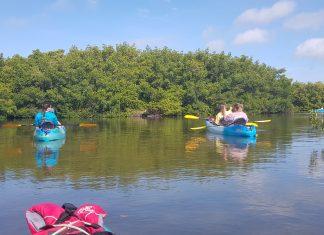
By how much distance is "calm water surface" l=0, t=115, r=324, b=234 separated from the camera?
8.33 metres

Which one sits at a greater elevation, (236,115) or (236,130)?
(236,115)

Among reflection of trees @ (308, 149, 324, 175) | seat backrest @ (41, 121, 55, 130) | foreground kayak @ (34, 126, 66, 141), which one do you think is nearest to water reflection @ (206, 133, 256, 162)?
reflection of trees @ (308, 149, 324, 175)

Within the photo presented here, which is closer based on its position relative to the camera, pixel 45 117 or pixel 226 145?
pixel 226 145

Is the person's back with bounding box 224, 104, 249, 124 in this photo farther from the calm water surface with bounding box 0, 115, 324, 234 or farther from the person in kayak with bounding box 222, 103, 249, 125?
the calm water surface with bounding box 0, 115, 324, 234

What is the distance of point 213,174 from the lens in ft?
42.1

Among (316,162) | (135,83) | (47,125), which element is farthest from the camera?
(135,83)

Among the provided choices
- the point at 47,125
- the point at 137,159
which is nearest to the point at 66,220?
the point at 137,159

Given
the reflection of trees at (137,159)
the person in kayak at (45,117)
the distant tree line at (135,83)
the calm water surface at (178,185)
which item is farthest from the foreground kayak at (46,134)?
the distant tree line at (135,83)

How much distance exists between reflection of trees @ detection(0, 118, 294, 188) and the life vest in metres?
4.50

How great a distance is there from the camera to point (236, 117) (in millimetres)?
24062

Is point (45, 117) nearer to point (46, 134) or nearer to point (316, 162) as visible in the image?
point (46, 134)

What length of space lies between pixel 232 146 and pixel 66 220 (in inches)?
541

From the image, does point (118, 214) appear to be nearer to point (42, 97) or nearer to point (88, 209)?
point (88, 209)

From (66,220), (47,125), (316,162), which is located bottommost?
(316,162)
